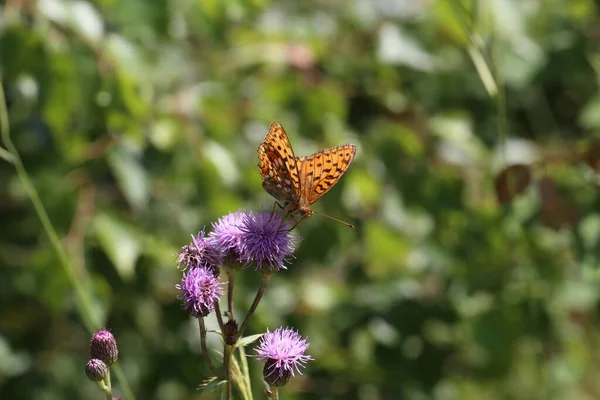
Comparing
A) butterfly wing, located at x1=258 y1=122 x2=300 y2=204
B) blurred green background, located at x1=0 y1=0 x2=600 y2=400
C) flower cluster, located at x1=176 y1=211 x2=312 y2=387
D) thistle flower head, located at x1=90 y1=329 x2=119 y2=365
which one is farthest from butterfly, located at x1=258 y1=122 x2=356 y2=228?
blurred green background, located at x1=0 y1=0 x2=600 y2=400

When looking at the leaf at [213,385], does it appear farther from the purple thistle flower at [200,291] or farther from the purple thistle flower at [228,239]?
the purple thistle flower at [228,239]

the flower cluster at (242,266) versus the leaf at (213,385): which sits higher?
the flower cluster at (242,266)

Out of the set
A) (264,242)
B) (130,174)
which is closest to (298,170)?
(264,242)

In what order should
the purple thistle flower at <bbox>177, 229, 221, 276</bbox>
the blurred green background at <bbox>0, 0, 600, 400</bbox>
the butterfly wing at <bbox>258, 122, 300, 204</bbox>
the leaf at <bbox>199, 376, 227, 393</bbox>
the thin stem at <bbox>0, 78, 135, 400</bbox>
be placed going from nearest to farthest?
the leaf at <bbox>199, 376, 227, 393</bbox>, the purple thistle flower at <bbox>177, 229, 221, 276</bbox>, the butterfly wing at <bbox>258, 122, 300, 204</bbox>, the thin stem at <bbox>0, 78, 135, 400</bbox>, the blurred green background at <bbox>0, 0, 600, 400</bbox>

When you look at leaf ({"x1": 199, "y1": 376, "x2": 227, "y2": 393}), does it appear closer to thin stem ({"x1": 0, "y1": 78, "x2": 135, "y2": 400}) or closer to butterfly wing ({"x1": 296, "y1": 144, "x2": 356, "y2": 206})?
thin stem ({"x1": 0, "y1": 78, "x2": 135, "y2": 400})

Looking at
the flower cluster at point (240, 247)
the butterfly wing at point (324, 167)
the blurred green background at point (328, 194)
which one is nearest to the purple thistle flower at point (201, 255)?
the flower cluster at point (240, 247)

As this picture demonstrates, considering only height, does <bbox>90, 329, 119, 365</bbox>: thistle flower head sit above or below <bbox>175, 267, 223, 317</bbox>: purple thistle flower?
below

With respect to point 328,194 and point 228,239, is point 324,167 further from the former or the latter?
point 328,194
